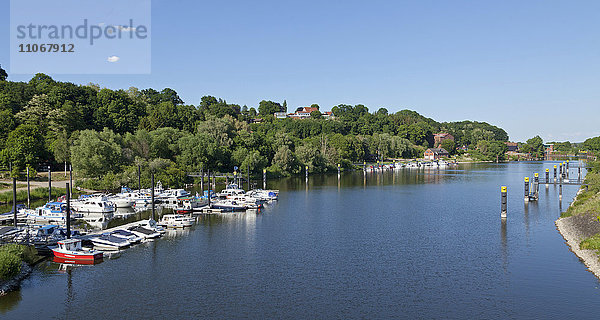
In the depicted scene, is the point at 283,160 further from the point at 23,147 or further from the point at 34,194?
the point at 34,194

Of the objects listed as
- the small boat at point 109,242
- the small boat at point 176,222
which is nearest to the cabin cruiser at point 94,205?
the small boat at point 176,222

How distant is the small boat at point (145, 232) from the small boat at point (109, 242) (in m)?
2.30

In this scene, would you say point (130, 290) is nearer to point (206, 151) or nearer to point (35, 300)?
point (35, 300)

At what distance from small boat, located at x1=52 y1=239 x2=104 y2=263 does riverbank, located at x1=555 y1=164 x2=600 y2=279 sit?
32.1m

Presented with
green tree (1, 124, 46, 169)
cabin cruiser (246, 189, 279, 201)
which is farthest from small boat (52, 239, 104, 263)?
green tree (1, 124, 46, 169)

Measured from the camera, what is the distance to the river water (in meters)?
23.2

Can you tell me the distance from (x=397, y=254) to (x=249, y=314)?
1467cm

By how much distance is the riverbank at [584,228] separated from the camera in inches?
1220

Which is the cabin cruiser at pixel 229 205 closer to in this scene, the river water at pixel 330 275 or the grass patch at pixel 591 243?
the river water at pixel 330 275

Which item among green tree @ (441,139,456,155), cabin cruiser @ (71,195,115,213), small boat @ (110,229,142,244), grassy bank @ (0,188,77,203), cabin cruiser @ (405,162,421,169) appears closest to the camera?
small boat @ (110,229,142,244)

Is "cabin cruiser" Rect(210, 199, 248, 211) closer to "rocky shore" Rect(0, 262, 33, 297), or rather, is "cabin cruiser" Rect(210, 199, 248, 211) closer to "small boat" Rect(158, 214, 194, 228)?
"small boat" Rect(158, 214, 194, 228)

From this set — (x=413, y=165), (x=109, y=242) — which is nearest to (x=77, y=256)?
(x=109, y=242)

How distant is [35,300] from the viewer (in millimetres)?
23828

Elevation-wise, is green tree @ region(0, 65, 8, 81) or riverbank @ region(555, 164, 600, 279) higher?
green tree @ region(0, 65, 8, 81)
